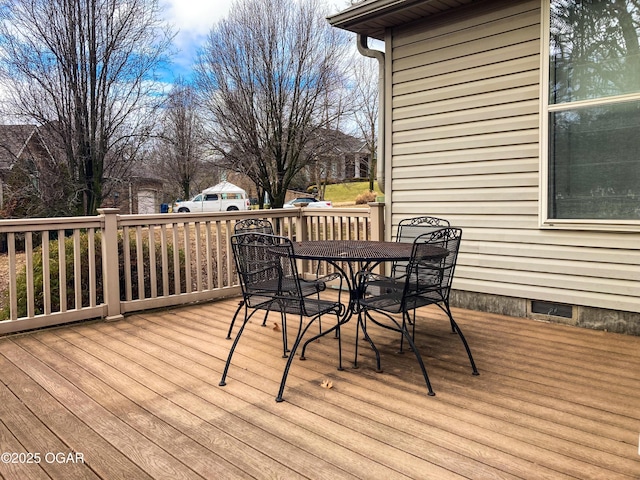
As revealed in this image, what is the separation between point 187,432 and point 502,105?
11.6 ft

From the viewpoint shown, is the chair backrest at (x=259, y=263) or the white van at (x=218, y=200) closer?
the chair backrest at (x=259, y=263)

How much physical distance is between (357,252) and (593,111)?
2168 millimetres

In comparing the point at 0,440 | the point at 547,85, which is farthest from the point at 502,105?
the point at 0,440

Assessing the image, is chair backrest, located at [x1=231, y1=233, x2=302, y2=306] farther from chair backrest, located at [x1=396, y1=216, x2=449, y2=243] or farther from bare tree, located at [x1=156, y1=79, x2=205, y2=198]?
bare tree, located at [x1=156, y1=79, x2=205, y2=198]

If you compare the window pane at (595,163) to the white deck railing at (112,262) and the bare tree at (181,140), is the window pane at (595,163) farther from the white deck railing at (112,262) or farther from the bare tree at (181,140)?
the bare tree at (181,140)

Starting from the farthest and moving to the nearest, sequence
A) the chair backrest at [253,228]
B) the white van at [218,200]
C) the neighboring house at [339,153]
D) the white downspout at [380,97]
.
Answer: the white van at [218,200]
the neighboring house at [339,153]
the white downspout at [380,97]
the chair backrest at [253,228]

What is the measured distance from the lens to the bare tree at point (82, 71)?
8.73 m

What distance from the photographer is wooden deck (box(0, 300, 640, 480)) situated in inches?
75.4

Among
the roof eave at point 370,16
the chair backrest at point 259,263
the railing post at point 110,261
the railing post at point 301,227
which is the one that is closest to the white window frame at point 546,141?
the roof eave at point 370,16

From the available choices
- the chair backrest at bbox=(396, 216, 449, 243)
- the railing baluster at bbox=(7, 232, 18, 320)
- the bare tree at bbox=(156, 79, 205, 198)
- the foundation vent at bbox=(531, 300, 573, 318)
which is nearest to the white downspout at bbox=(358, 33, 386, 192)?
the chair backrest at bbox=(396, 216, 449, 243)

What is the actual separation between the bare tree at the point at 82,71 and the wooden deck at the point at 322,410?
21.1 feet

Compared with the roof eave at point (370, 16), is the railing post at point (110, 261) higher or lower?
lower

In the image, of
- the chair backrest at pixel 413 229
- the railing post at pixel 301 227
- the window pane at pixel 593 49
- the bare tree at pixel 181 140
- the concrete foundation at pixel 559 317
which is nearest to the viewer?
the window pane at pixel 593 49

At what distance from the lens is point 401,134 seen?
4930mm
